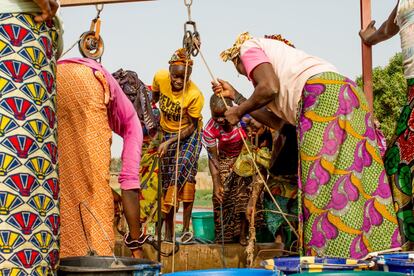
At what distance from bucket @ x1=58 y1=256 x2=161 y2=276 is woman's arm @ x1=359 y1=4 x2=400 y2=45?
202cm

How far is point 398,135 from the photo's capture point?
399 centimetres

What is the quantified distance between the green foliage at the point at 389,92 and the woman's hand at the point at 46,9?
20.5 m

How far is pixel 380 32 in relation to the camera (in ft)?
A: 14.7

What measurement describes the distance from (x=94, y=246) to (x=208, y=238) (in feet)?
14.7

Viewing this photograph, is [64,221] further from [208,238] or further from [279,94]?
[208,238]

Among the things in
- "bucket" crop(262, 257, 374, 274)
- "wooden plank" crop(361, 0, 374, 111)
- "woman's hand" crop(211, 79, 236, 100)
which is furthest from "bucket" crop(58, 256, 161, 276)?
"wooden plank" crop(361, 0, 374, 111)

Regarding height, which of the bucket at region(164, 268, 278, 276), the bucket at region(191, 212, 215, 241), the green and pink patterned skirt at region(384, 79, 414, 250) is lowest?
the bucket at region(164, 268, 278, 276)

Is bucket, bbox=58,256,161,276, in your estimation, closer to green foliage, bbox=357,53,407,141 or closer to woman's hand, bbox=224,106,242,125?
woman's hand, bbox=224,106,242,125

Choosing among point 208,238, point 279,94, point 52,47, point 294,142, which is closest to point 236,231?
point 208,238

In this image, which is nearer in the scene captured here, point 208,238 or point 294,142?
point 294,142

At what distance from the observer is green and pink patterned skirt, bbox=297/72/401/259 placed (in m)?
3.80

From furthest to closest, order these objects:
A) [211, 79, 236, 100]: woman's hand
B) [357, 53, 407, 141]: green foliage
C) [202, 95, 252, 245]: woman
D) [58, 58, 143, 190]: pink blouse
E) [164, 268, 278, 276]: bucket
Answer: [357, 53, 407, 141]: green foliage < [202, 95, 252, 245]: woman < [211, 79, 236, 100]: woman's hand < [58, 58, 143, 190]: pink blouse < [164, 268, 278, 276]: bucket

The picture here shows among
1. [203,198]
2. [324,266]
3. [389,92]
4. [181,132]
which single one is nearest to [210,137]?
[181,132]

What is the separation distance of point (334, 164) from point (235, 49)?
2.93 feet
